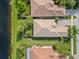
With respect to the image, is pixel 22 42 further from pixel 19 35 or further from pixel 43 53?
pixel 43 53

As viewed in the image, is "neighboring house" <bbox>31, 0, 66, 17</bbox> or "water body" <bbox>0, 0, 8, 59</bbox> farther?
"water body" <bbox>0, 0, 8, 59</bbox>

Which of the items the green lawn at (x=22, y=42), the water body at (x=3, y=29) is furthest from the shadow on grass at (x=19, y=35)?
the water body at (x=3, y=29)

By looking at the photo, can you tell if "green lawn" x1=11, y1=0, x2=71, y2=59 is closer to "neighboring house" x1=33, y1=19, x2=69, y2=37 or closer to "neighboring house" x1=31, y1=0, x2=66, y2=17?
"neighboring house" x1=33, y1=19, x2=69, y2=37

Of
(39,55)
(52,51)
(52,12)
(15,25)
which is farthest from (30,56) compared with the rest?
(52,12)

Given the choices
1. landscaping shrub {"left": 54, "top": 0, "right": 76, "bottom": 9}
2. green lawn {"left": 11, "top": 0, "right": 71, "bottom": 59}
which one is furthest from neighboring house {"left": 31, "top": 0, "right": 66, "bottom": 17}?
green lawn {"left": 11, "top": 0, "right": 71, "bottom": 59}

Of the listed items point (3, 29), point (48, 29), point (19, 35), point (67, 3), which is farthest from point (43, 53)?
point (67, 3)

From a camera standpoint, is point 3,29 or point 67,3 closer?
point 67,3
